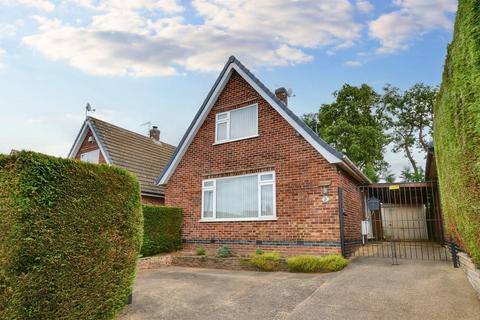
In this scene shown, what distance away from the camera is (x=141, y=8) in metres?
8.62

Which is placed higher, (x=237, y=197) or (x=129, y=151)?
(x=129, y=151)

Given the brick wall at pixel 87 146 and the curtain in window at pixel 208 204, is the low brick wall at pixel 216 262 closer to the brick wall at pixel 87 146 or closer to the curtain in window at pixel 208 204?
the curtain in window at pixel 208 204

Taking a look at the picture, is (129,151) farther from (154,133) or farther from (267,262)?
(267,262)

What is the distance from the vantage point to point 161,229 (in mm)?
11219

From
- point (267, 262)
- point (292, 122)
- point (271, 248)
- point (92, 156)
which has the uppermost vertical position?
point (92, 156)

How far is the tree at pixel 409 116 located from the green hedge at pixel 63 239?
107 ft

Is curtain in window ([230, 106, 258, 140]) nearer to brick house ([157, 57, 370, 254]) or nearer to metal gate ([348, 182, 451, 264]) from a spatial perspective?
brick house ([157, 57, 370, 254])

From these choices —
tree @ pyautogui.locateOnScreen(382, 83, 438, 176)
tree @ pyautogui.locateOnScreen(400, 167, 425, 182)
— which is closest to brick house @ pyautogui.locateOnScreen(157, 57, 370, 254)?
tree @ pyautogui.locateOnScreen(400, 167, 425, 182)

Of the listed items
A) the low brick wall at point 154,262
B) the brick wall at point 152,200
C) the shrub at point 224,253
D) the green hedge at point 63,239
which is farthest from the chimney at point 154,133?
the green hedge at point 63,239

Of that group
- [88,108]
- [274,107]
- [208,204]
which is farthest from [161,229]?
[88,108]

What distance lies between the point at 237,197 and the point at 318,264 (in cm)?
391

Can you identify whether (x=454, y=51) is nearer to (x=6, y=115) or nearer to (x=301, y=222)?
(x=301, y=222)

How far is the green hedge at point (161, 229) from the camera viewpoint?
1062cm


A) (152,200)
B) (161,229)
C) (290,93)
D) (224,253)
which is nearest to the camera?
(224,253)
